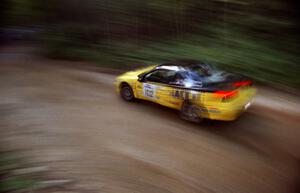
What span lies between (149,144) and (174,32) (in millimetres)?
7942

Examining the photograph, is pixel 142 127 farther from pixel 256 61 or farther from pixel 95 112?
pixel 256 61

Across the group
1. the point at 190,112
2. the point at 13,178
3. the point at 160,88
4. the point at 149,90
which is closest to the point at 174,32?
the point at 149,90

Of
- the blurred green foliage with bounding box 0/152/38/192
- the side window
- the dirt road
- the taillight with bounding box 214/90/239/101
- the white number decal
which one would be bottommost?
the blurred green foliage with bounding box 0/152/38/192

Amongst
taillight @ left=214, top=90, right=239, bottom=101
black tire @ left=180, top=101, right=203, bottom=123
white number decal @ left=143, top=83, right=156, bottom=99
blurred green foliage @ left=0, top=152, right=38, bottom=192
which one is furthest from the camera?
white number decal @ left=143, top=83, right=156, bottom=99

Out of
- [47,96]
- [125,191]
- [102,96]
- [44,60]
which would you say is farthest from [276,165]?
[44,60]

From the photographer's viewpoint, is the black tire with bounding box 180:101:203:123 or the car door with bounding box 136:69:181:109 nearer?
the black tire with bounding box 180:101:203:123

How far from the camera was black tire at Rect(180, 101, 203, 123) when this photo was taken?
25.9ft

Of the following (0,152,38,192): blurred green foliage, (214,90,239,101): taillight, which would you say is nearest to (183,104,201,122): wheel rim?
(214,90,239,101): taillight

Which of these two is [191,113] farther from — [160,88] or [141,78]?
[141,78]

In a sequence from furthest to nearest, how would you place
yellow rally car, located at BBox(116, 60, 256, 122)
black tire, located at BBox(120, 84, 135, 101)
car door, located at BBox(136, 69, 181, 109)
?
black tire, located at BBox(120, 84, 135, 101) → car door, located at BBox(136, 69, 181, 109) → yellow rally car, located at BBox(116, 60, 256, 122)

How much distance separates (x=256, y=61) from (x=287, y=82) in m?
1.28

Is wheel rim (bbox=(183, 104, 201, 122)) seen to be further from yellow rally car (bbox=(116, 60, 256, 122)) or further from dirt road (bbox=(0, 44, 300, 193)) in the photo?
dirt road (bbox=(0, 44, 300, 193))

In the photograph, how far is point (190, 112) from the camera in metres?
7.99

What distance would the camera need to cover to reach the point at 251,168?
640 centimetres
